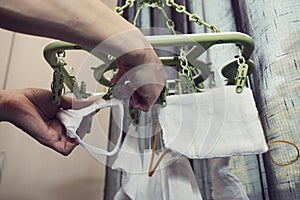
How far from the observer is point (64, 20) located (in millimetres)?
340

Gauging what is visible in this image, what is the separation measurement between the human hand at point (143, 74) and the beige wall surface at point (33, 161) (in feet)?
1.27

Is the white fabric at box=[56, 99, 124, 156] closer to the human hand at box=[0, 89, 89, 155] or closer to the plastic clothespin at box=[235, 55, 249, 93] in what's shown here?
the human hand at box=[0, 89, 89, 155]

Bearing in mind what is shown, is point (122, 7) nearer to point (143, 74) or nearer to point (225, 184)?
point (143, 74)

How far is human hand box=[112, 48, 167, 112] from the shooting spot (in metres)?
0.42

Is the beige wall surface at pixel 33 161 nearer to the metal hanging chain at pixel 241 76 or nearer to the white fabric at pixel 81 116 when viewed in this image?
the white fabric at pixel 81 116

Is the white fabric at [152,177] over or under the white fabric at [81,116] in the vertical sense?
under

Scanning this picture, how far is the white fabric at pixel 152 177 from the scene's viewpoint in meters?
0.52

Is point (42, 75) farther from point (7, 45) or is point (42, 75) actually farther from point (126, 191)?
point (126, 191)

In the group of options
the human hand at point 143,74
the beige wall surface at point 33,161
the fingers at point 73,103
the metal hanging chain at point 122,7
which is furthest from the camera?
the beige wall surface at point 33,161

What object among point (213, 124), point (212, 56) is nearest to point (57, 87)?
point (213, 124)

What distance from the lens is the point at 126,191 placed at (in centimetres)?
58

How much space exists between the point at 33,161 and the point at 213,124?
0.65m

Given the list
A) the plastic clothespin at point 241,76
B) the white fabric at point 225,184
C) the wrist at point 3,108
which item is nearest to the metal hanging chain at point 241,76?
the plastic clothespin at point 241,76

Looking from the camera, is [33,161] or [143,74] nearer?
[143,74]
